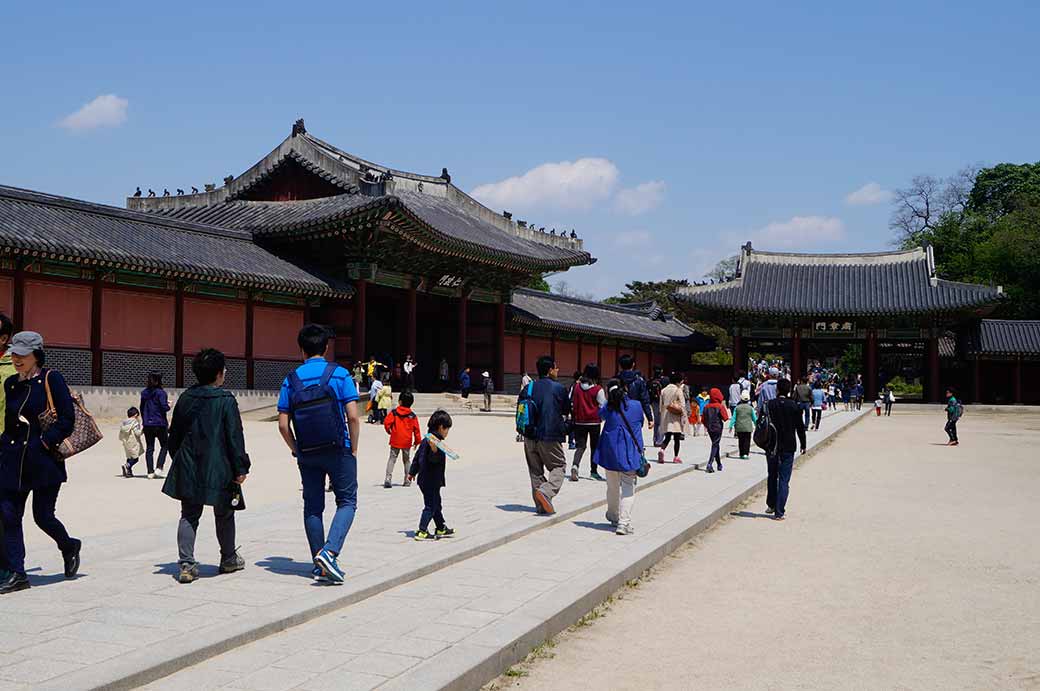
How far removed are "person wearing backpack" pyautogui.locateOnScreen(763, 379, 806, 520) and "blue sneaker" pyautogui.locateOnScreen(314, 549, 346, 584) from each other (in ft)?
20.6

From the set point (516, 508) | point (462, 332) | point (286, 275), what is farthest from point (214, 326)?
point (516, 508)

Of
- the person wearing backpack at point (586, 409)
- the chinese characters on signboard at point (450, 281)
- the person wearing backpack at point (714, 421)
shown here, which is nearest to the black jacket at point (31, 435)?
the person wearing backpack at point (586, 409)

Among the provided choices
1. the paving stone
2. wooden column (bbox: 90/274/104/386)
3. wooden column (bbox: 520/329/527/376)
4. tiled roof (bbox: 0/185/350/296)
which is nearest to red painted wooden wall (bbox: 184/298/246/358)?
tiled roof (bbox: 0/185/350/296)

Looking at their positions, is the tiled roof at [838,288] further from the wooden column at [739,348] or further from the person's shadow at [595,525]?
the person's shadow at [595,525]

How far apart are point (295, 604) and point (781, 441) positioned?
22.9ft

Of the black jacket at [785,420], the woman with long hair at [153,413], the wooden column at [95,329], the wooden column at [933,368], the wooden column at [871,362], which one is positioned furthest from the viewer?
the wooden column at [871,362]

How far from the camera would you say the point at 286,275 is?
2733 cm

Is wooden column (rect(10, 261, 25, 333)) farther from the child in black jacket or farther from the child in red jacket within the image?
the child in black jacket

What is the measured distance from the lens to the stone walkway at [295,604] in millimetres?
4613

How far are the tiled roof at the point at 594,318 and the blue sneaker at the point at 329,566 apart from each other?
3119 cm

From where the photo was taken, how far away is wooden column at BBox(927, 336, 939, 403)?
47.5m

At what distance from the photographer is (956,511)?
12.4 m

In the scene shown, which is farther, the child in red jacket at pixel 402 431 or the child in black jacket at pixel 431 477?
the child in red jacket at pixel 402 431

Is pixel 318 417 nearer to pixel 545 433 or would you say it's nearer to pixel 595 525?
pixel 545 433
